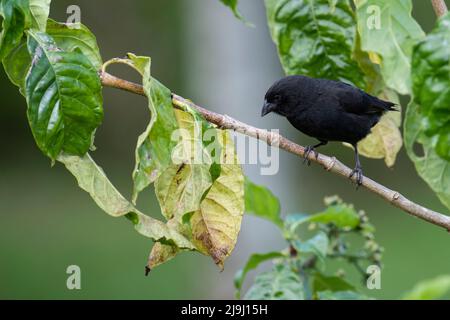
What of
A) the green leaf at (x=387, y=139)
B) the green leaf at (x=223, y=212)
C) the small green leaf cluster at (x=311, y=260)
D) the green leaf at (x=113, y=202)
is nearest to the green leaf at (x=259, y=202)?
the small green leaf cluster at (x=311, y=260)

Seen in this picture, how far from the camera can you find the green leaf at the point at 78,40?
2.28 m

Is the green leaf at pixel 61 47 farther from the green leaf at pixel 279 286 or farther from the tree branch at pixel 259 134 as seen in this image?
the green leaf at pixel 279 286

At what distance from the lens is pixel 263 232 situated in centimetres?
1054

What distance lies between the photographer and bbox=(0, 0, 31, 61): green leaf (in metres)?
2.07

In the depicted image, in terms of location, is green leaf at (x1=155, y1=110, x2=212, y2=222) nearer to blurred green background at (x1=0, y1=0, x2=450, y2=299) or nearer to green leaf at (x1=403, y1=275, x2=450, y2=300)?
green leaf at (x1=403, y1=275, x2=450, y2=300)

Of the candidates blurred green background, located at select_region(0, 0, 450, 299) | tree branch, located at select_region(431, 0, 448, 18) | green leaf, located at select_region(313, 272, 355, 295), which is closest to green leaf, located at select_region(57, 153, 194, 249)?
tree branch, located at select_region(431, 0, 448, 18)

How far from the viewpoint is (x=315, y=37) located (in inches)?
108

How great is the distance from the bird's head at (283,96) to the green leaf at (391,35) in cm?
246

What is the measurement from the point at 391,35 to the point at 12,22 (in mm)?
948

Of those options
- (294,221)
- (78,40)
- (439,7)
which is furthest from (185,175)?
(294,221)

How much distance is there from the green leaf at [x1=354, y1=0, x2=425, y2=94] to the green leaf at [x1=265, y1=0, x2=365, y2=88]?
0.65m

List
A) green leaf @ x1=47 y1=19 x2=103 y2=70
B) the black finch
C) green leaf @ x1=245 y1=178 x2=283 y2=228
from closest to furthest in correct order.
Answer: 1. green leaf @ x1=47 y1=19 x2=103 y2=70
2. green leaf @ x1=245 y1=178 x2=283 y2=228
3. the black finch

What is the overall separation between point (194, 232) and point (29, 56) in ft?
2.26

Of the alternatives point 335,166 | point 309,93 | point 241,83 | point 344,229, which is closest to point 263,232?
point 241,83
